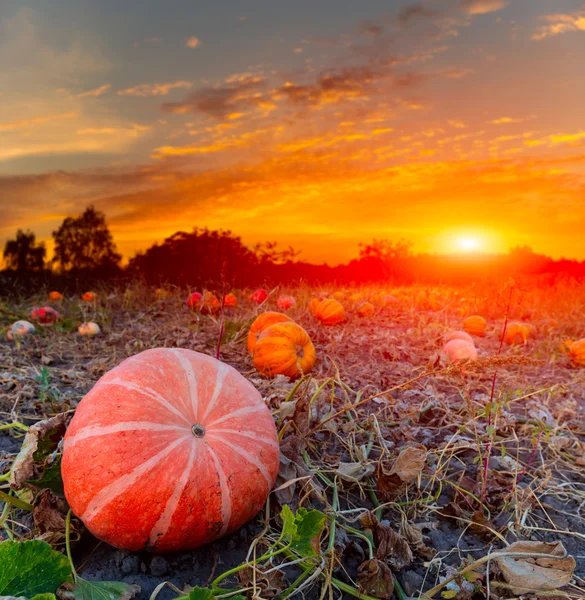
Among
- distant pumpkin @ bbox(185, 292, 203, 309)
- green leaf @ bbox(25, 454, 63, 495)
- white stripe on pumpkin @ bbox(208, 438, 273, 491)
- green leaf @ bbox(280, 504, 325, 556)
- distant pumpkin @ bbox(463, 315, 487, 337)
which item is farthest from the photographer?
distant pumpkin @ bbox(185, 292, 203, 309)

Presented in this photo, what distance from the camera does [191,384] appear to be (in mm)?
2125

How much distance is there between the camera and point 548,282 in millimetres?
10758

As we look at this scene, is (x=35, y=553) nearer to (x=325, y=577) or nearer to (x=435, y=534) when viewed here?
(x=325, y=577)

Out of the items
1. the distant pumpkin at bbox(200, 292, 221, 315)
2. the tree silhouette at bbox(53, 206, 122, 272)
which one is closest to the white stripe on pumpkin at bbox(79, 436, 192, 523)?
the distant pumpkin at bbox(200, 292, 221, 315)

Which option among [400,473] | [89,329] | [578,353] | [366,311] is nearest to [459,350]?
[578,353]

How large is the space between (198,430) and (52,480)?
0.68 m

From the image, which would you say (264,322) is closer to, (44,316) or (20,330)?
(20,330)

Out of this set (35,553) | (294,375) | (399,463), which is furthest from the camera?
(294,375)

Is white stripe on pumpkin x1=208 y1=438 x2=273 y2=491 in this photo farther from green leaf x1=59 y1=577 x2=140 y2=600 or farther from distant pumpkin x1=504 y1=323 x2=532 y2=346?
distant pumpkin x1=504 y1=323 x2=532 y2=346

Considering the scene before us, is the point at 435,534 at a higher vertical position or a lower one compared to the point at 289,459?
lower

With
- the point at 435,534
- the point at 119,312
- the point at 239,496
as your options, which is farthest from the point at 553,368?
the point at 119,312

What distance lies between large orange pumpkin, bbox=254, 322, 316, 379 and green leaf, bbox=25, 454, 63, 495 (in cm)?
197

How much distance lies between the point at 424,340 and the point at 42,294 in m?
6.68

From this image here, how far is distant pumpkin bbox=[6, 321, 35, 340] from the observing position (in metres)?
5.98
